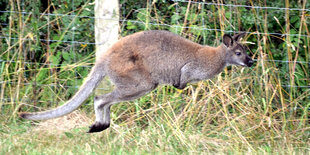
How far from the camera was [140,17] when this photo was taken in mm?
6465

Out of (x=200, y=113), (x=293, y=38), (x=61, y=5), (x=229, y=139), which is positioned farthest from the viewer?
(x=61, y=5)

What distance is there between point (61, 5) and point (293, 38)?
323cm

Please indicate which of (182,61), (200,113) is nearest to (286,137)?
(200,113)

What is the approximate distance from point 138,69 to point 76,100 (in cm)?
68

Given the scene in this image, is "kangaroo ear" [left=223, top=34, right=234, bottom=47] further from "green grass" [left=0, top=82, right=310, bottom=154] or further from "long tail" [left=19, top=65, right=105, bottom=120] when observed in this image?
"long tail" [left=19, top=65, right=105, bottom=120]

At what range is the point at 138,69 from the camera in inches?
192

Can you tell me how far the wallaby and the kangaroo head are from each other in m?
0.01

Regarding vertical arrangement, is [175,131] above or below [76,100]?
below

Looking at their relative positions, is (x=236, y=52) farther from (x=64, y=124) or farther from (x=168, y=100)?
(x=64, y=124)

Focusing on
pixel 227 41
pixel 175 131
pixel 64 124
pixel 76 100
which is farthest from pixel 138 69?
pixel 64 124

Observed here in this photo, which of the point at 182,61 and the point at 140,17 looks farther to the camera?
the point at 140,17

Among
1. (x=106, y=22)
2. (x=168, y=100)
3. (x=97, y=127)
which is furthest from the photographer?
(x=168, y=100)

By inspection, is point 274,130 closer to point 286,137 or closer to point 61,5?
Result: point 286,137

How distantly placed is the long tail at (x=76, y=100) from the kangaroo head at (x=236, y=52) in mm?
1337
